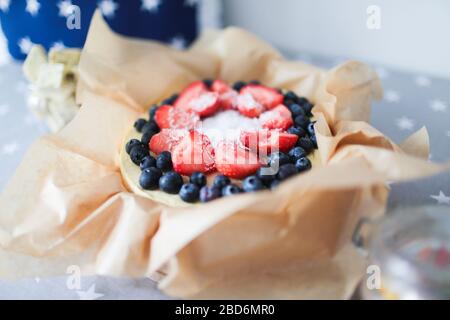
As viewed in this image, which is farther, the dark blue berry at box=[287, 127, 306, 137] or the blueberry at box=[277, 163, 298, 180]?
the dark blue berry at box=[287, 127, 306, 137]

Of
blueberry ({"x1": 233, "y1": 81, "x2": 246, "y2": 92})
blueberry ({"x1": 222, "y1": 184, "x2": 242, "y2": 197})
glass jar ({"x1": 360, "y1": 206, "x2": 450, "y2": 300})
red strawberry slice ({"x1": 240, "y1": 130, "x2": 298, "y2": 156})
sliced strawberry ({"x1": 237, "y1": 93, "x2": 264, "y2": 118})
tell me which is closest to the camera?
glass jar ({"x1": 360, "y1": 206, "x2": 450, "y2": 300})

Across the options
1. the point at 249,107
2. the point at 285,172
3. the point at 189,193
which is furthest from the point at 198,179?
the point at 249,107

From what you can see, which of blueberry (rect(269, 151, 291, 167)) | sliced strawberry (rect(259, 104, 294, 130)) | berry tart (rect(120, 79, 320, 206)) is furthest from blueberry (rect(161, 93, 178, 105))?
blueberry (rect(269, 151, 291, 167))

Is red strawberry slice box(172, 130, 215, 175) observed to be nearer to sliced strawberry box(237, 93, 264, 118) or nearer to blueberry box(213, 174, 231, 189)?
blueberry box(213, 174, 231, 189)

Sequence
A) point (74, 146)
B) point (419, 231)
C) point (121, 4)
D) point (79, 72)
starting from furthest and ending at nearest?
point (121, 4), point (79, 72), point (74, 146), point (419, 231)

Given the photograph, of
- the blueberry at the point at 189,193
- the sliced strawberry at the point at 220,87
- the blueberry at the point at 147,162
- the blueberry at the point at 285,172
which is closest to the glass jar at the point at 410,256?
the blueberry at the point at 285,172
